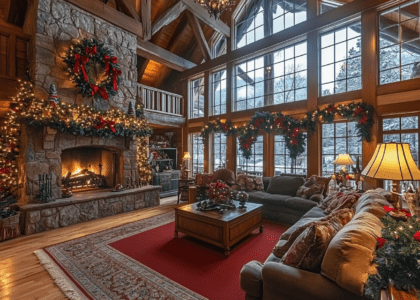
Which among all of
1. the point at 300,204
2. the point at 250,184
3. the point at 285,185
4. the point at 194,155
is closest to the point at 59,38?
the point at 250,184

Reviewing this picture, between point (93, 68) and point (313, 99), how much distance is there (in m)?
5.42

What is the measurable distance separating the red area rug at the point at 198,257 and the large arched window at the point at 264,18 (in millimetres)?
5794

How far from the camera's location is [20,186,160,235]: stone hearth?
3654 millimetres

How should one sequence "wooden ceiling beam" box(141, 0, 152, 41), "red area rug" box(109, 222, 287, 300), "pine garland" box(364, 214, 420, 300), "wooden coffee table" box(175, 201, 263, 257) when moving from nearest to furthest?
"pine garland" box(364, 214, 420, 300) → "red area rug" box(109, 222, 287, 300) → "wooden coffee table" box(175, 201, 263, 257) → "wooden ceiling beam" box(141, 0, 152, 41)

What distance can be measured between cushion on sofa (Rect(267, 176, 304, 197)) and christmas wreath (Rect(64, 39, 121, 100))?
443 cm

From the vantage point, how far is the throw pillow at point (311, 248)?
150cm

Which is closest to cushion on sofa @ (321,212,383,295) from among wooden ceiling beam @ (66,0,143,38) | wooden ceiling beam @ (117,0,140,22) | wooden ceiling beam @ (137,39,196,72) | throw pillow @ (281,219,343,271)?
throw pillow @ (281,219,343,271)

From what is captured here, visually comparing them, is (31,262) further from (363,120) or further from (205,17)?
(205,17)

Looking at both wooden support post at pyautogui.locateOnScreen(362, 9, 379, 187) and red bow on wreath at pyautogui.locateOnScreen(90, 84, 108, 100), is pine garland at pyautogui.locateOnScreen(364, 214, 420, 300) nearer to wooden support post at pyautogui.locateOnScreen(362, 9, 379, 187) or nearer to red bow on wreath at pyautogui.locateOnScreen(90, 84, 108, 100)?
wooden support post at pyautogui.locateOnScreen(362, 9, 379, 187)

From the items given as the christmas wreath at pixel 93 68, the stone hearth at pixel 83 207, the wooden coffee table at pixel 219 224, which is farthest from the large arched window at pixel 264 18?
the stone hearth at pixel 83 207

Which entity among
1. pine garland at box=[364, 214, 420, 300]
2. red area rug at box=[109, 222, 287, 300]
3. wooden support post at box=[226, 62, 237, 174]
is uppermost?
wooden support post at box=[226, 62, 237, 174]

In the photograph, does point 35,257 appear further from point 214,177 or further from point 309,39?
point 309,39

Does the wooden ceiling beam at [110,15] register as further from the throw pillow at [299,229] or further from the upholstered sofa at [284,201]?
the throw pillow at [299,229]

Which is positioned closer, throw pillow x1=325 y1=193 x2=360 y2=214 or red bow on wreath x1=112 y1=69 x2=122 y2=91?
throw pillow x1=325 y1=193 x2=360 y2=214
